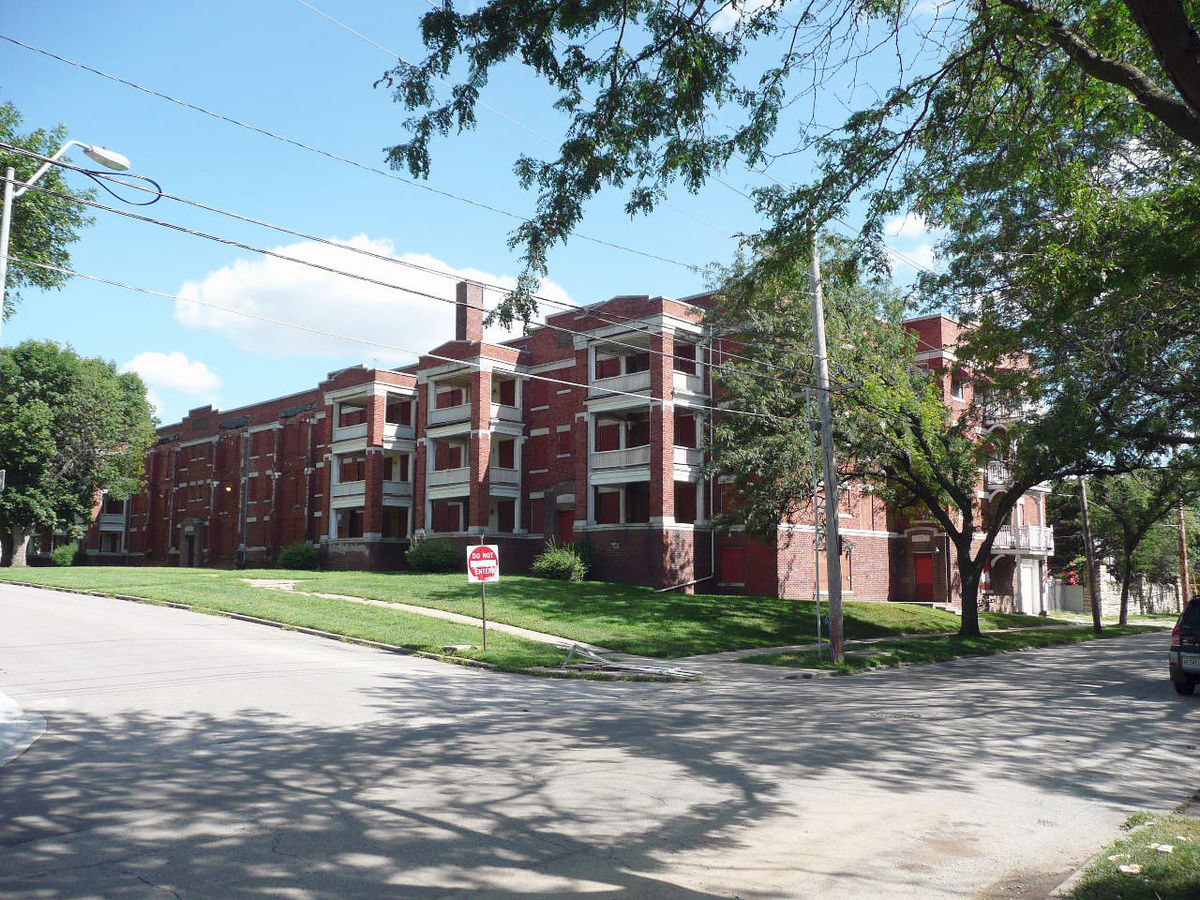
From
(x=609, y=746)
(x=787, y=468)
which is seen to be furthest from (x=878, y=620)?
(x=609, y=746)

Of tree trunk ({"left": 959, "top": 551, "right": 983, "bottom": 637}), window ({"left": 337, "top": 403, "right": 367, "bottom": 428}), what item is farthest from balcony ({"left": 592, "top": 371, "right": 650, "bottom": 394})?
window ({"left": 337, "top": 403, "right": 367, "bottom": 428})

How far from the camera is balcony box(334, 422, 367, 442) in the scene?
4541 centimetres

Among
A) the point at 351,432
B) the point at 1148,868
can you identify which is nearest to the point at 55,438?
the point at 351,432

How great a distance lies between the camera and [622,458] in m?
36.2

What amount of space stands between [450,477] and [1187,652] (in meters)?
31.3

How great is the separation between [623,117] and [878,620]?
25.7 m

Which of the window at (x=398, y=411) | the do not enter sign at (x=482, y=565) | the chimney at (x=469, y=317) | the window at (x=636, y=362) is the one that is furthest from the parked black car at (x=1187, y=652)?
the window at (x=398, y=411)

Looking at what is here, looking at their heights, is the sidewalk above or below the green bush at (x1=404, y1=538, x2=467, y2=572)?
below

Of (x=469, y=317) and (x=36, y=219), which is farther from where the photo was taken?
(x=469, y=317)

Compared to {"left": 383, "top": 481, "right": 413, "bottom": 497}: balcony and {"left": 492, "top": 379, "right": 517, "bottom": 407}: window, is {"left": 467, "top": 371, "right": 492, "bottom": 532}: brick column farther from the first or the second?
{"left": 383, "top": 481, "right": 413, "bottom": 497}: balcony

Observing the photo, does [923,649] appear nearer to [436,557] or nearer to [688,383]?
[688,383]

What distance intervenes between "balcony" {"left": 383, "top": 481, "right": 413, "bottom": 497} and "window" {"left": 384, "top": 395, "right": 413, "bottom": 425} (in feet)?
11.7

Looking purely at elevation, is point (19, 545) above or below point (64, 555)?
above

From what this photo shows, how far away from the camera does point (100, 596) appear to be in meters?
27.8
